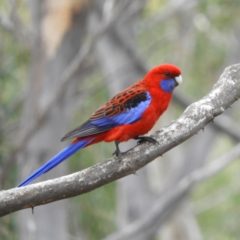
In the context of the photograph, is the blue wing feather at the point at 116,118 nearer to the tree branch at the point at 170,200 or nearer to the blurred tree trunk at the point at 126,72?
the tree branch at the point at 170,200

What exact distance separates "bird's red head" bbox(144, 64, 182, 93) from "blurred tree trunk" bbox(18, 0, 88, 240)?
117 inches

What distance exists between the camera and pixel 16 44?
A: 10.5 meters

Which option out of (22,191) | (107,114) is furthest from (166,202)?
(22,191)

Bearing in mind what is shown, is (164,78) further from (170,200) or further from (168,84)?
(170,200)

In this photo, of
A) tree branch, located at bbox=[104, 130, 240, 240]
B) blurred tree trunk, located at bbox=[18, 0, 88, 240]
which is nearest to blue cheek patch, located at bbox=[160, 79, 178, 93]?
blurred tree trunk, located at bbox=[18, 0, 88, 240]

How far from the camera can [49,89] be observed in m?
7.73

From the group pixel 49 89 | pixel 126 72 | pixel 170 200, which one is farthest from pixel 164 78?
pixel 126 72

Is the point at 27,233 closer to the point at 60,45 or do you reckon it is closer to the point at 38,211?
the point at 38,211

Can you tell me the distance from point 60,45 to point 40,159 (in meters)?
1.51

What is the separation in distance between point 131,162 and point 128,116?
0.93m

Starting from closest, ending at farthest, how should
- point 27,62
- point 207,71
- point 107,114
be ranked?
1. point 107,114
2. point 27,62
3. point 207,71

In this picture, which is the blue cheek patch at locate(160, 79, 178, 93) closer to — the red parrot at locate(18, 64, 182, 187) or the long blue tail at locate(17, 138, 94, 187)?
the red parrot at locate(18, 64, 182, 187)


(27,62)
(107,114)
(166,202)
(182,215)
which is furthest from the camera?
(182,215)

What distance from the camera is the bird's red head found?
4.60 m
